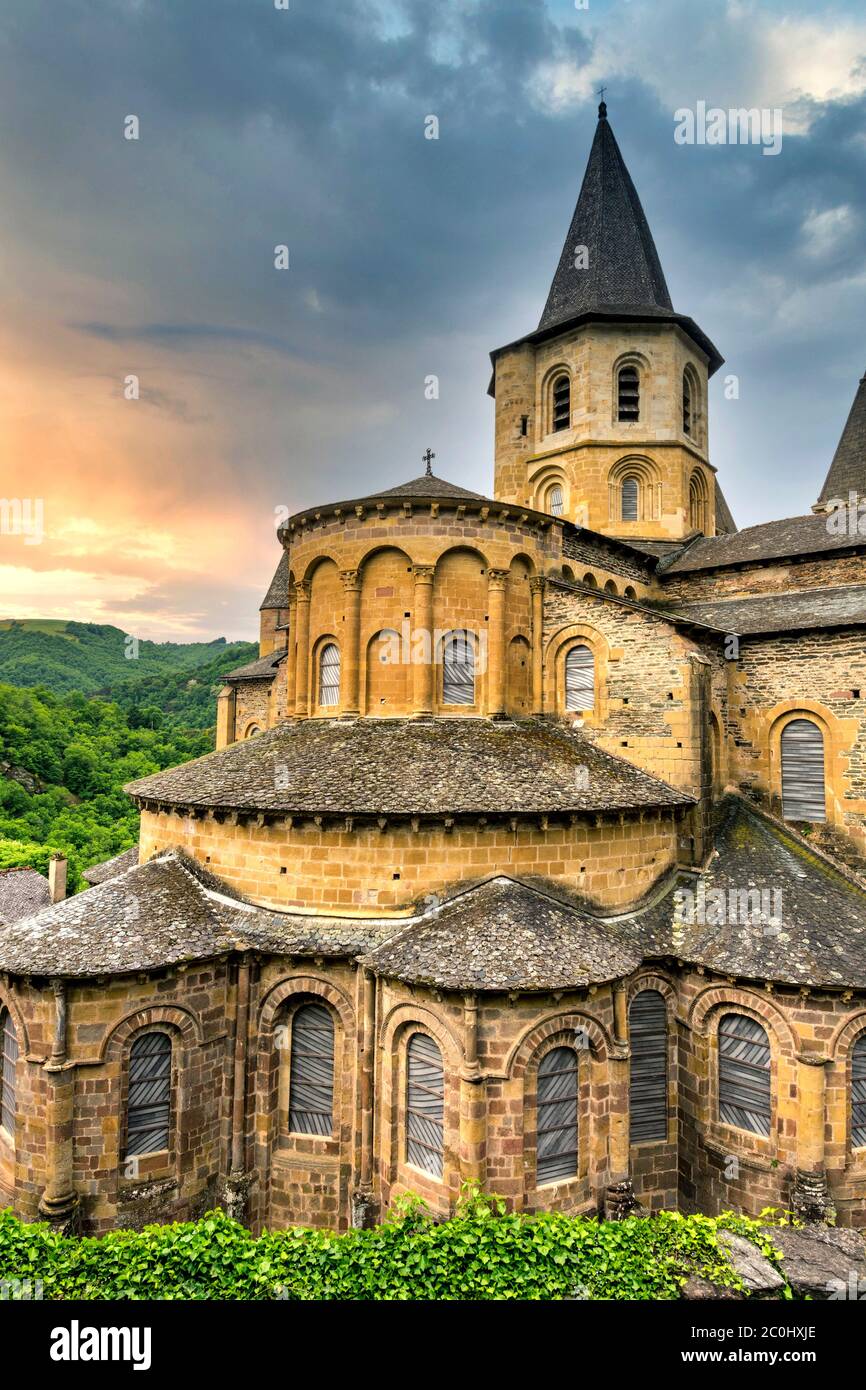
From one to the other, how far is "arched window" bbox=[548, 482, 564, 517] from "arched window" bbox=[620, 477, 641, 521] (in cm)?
233

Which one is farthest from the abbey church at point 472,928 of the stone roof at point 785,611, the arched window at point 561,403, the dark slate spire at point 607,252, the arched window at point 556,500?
the dark slate spire at point 607,252

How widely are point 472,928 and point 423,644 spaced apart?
698 centimetres

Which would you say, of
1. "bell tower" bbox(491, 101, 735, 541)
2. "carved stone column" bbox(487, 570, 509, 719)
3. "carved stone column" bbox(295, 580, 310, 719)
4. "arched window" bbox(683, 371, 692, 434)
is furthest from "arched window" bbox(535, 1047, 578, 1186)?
"arched window" bbox(683, 371, 692, 434)

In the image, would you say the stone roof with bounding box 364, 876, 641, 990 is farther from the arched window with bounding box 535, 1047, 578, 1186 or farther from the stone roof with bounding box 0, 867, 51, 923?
the stone roof with bounding box 0, 867, 51, 923

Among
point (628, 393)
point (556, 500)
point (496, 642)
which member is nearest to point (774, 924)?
point (496, 642)

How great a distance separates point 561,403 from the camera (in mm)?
27578

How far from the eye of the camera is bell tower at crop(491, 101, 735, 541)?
26.2m

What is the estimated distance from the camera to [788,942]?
1295cm

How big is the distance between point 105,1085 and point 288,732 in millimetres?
7987

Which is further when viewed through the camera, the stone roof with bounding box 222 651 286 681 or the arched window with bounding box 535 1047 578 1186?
the stone roof with bounding box 222 651 286 681

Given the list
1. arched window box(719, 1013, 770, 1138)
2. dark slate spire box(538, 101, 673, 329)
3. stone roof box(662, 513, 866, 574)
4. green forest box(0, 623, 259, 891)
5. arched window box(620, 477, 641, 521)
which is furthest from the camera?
green forest box(0, 623, 259, 891)

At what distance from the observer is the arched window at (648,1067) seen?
533 inches
